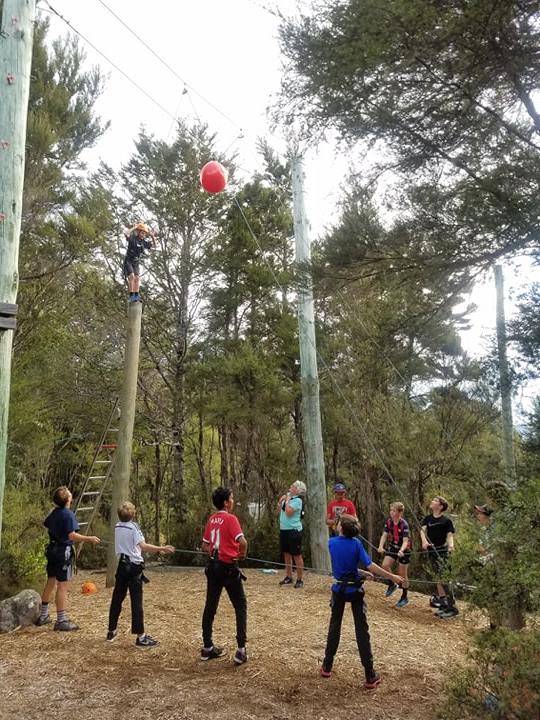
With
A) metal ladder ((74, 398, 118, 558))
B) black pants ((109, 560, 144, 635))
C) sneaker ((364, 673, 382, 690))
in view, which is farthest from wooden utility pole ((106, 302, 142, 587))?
sneaker ((364, 673, 382, 690))

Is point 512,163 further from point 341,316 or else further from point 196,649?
point 341,316

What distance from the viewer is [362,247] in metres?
5.79

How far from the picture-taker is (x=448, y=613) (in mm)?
6891

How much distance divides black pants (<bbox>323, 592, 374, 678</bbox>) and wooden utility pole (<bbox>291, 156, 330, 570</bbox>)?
5065mm

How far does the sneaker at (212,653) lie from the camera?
16.0ft

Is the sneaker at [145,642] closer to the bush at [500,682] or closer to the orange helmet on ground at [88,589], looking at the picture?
the bush at [500,682]

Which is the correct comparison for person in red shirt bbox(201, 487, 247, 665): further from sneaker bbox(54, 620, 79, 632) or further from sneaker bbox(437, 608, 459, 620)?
sneaker bbox(437, 608, 459, 620)

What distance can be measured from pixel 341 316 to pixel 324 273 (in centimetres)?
676

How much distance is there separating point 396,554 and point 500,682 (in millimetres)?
4546

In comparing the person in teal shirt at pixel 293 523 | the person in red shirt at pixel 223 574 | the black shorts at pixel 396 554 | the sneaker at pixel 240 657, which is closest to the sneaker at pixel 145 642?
the person in red shirt at pixel 223 574

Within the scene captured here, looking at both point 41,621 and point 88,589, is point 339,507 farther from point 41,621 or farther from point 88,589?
point 41,621

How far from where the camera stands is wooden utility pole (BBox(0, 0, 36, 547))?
426 centimetres

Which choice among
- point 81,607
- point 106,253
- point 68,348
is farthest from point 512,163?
point 68,348

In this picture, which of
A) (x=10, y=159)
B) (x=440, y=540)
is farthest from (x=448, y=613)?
(x=10, y=159)
